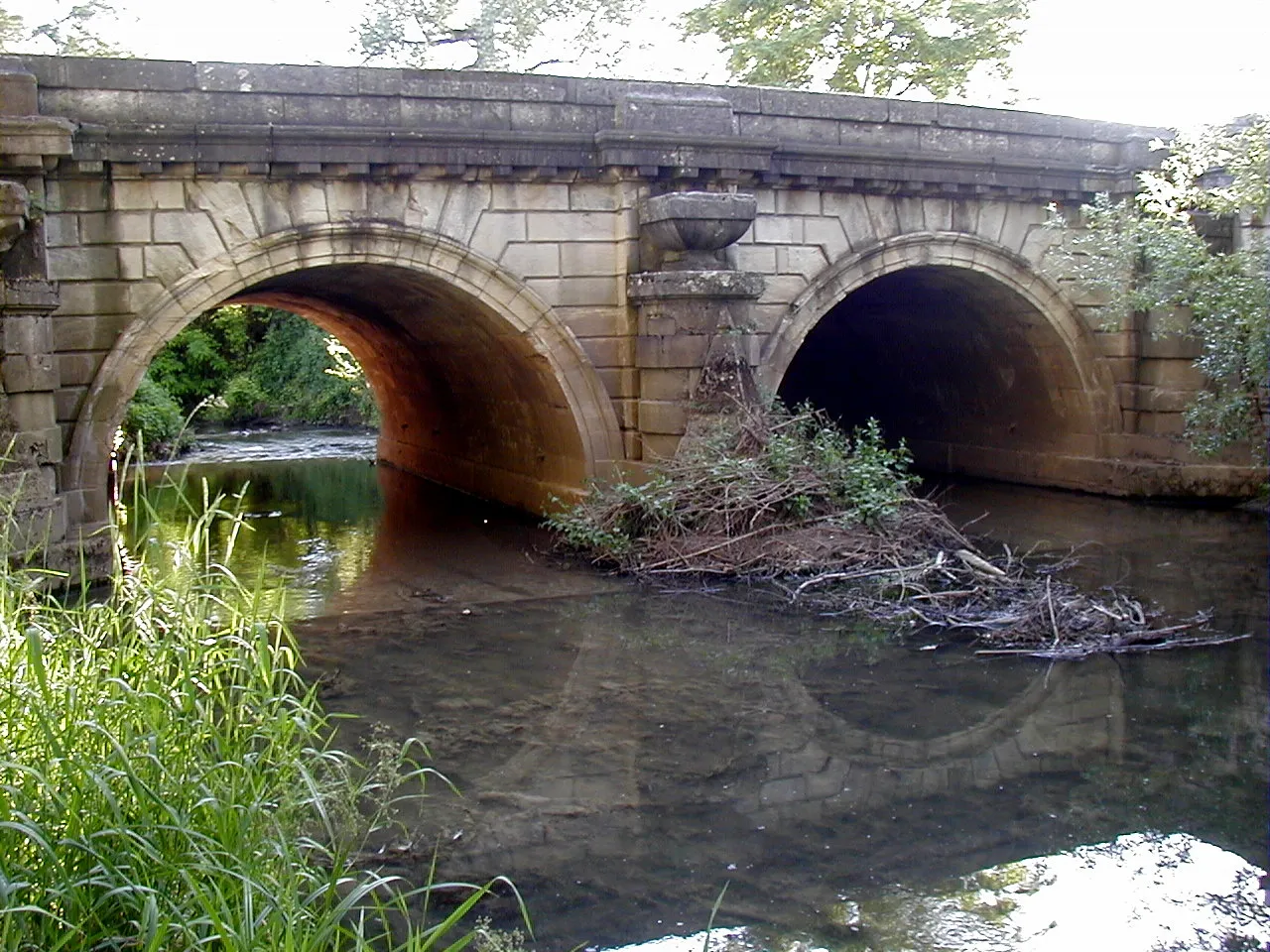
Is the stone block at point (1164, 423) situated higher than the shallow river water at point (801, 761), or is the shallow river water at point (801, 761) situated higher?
the stone block at point (1164, 423)

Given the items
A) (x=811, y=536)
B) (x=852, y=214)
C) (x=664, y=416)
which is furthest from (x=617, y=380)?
(x=852, y=214)

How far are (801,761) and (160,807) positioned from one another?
2729mm

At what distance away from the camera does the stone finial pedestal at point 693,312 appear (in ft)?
32.2

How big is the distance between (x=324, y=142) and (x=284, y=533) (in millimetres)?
3929

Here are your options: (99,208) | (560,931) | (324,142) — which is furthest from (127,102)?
(560,931)

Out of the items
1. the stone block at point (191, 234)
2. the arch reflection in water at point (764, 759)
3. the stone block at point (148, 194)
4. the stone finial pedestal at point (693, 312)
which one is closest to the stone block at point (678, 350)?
the stone finial pedestal at point (693, 312)

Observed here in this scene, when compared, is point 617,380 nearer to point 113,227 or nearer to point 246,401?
point 113,227

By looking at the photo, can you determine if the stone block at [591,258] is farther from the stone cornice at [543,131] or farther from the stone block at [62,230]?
the stone block at [62,230]

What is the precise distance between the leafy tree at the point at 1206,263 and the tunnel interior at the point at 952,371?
926 mm

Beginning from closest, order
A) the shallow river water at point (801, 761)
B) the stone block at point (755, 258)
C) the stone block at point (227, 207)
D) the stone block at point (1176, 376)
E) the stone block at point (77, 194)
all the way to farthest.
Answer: the shallow river water at point (801, 761), the stone block at point (77, 194), the stone block at point (227, 207), the stone block at point (755, 258), the stone block at point (1176, 376)

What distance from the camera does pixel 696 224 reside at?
9.78 meters

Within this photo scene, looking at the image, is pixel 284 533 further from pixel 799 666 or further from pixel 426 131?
pixel 799 666

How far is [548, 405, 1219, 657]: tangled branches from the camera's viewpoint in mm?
7836

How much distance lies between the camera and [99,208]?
8.84 metres
